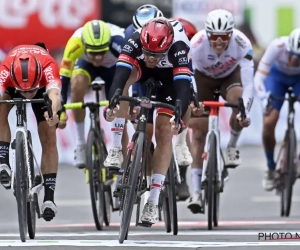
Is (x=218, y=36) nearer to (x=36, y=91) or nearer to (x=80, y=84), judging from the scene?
(x=80, y=84)

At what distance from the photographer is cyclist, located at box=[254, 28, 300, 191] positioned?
47.5 feet

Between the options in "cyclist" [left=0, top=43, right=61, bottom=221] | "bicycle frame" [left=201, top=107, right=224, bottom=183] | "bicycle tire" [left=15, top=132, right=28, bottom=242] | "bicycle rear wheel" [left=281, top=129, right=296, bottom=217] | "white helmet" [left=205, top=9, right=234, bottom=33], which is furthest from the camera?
"bicycle rear wheel" [left=281, top=129, right=296, bottom=217]

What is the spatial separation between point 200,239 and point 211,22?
122 inches

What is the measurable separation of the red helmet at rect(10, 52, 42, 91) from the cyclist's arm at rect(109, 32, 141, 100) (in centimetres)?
72

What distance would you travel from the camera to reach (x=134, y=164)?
10.5 metres

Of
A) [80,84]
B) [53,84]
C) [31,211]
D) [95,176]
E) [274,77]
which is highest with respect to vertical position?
[53,84]

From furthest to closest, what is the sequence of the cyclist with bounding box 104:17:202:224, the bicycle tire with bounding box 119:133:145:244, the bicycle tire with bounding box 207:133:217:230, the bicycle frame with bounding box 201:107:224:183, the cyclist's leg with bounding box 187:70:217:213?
the cyclist's leg with bounding box 187:70:217:213
the bicycle frame with bounding box 201:107:224:183
the bicycle tire with bounding box 207:133:217:230
the cyclist with bounding box 104:17:202:224
the bicycle tire with bounding box 119:133:145:244

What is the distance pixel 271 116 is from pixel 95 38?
9.50 feet

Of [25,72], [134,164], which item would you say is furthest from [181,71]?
[25,72]

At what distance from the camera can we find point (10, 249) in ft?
33.1

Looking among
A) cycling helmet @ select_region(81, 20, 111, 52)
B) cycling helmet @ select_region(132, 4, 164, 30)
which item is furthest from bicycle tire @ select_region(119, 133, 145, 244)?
cycling helmet @ select_region(81, 20, 111, 52)

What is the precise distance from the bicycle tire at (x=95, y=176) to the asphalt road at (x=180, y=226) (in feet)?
0.62

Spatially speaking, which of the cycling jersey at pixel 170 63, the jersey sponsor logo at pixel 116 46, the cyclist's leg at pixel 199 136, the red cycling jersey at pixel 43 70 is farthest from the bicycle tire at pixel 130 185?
the jersey sponsor logo at pixel 116 46

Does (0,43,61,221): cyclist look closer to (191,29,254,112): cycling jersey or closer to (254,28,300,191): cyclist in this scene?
(191,29,254,112): cycling jersey
